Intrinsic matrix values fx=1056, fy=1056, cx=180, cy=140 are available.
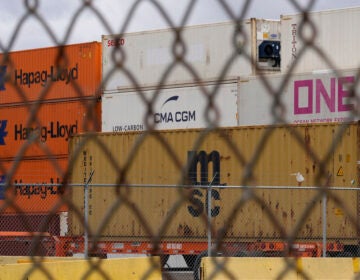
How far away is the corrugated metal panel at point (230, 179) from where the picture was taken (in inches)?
712

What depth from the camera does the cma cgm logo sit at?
24.4 meters

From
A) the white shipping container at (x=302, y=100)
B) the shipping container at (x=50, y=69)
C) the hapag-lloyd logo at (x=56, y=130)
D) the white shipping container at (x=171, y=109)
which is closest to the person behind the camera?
the white shipping container at (x=302, y=100)

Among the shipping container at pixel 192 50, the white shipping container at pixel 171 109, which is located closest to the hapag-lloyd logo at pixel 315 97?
the shipping container at pixel 192 50

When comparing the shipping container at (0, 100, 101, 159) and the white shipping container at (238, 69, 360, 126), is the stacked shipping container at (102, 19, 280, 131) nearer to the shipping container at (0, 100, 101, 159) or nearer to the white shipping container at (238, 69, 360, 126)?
the white shipping container at (238, 69, 360, 126)

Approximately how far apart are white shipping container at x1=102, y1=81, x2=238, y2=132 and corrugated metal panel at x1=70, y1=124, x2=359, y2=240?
217 cm

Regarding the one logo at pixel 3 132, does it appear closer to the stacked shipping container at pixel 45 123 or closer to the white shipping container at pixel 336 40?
the stacked shipping container at pixel 45 123

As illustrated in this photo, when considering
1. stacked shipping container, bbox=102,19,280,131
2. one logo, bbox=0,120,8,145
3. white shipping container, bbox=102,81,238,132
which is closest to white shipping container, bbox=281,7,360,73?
stacked shipping container, bbox=102,19,280,131

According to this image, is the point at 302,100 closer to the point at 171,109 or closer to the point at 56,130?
the point at 171,109

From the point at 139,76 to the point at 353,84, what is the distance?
22869 mm

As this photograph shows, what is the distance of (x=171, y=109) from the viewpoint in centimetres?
2466

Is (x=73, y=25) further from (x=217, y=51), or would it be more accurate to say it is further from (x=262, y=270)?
(x=217, y=51)

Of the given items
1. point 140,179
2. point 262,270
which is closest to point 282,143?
point 140,179

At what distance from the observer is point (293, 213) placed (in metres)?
18.2

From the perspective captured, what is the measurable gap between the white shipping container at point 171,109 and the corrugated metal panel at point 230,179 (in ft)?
7.11
